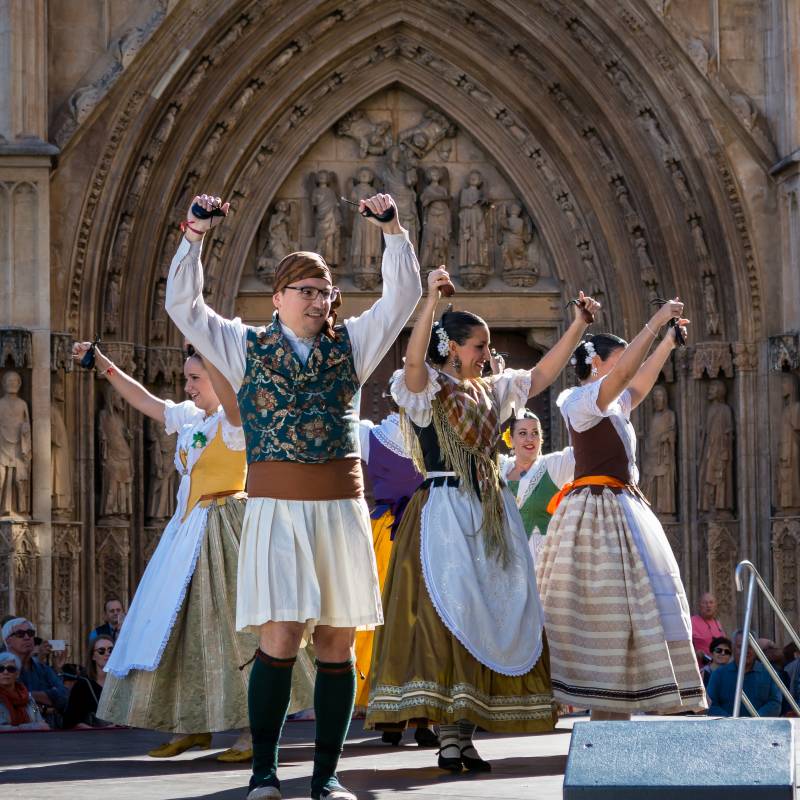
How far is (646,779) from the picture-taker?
14.3 feet

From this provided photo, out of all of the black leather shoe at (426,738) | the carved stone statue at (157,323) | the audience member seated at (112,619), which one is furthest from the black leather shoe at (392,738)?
the carved stone statue at (157,323)

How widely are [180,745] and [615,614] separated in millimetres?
1721

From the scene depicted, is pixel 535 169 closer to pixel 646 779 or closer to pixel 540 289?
pixel 540 289

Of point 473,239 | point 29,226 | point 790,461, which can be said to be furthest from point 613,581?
point 473,239

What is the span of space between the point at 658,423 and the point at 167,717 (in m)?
7.90

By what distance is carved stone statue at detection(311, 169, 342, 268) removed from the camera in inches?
574

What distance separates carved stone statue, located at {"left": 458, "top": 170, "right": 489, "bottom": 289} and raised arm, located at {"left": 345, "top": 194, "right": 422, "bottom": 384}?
9513mm

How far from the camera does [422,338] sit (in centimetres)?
591

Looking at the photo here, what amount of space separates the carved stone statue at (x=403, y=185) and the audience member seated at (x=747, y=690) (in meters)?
5.56

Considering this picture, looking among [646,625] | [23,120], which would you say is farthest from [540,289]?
[646,625]

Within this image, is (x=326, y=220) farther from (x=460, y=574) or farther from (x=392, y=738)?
(x=460, y=574)

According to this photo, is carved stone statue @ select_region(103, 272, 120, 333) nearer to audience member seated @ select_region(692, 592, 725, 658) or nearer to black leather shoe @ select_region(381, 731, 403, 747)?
audience member seated @ select_region(692, 592, 725, 658)

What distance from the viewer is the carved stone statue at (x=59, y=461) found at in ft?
42.7

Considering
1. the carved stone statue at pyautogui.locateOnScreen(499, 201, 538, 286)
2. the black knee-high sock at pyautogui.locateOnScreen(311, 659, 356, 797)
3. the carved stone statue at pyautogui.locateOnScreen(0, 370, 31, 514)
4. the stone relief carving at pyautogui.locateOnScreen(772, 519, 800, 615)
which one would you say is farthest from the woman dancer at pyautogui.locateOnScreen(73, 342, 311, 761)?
the carved stone statue at pyautogui.locateOnScreen(499, 201, 538, 286)
